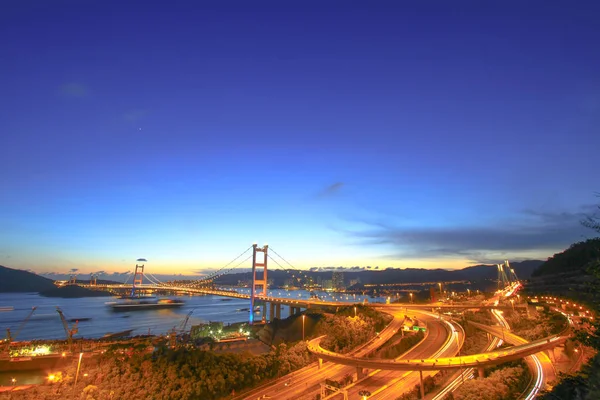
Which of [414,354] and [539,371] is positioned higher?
[539,371]

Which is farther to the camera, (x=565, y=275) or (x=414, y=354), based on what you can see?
(x=565, y=275)

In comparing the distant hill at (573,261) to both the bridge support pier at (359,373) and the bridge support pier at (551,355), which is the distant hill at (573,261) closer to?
the bridge support pier at (551,355)

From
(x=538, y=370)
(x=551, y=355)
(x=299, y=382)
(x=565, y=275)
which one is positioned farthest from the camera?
(x=565, y=275)

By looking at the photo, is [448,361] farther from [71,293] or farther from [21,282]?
[21,282]

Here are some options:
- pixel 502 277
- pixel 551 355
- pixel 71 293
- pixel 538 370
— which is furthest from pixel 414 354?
pixel 71 293

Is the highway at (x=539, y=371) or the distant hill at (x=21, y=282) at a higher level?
the distant hill at (x=21, y=282)

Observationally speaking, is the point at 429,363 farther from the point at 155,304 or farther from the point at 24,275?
the point at 24,275

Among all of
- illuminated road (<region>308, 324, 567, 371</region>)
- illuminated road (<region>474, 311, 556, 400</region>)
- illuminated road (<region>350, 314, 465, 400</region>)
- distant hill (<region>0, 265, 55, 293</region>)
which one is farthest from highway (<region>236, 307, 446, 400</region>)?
distant hill (<region>0, 265, 55, 293</region>)

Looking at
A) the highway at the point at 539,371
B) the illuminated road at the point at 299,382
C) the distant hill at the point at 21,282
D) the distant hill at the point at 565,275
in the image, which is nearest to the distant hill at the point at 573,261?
the distant hill at the point at 565,275

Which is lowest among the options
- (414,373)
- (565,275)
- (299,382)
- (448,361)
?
(299,382)
